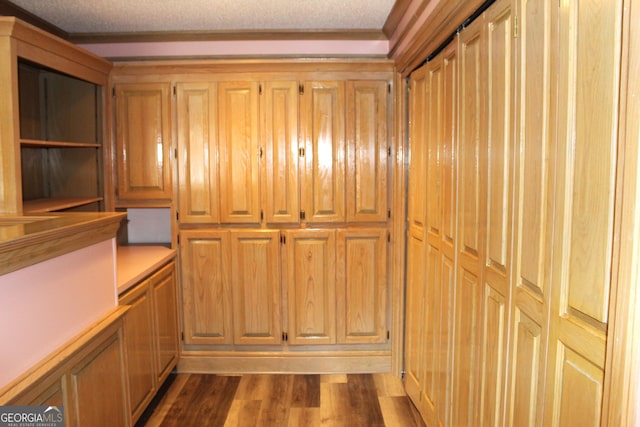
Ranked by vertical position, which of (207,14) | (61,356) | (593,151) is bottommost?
(61,356)

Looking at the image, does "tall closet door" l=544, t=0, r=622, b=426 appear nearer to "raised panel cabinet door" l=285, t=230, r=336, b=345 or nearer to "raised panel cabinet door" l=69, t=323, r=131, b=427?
"raised panel cabinet door" l=69, t=323, r=131, b=427

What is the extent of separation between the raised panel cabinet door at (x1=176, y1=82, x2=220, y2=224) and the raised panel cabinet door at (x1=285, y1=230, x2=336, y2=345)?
620 mm

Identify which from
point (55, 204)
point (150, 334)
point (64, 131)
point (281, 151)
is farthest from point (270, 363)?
point (64, 131)

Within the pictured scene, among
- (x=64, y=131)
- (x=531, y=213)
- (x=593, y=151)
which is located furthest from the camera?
(x=64, y=131)

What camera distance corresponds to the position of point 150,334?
2.87 m

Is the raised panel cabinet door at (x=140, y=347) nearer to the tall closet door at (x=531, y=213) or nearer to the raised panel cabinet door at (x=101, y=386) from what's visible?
the raised panel cabinet door at (x=101, y=386)

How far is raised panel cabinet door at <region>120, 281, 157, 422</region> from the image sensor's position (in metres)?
2.53

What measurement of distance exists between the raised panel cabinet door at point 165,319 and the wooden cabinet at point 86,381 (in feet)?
2.19

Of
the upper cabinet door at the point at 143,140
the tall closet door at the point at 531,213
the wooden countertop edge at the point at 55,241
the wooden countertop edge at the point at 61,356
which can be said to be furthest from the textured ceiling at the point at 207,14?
the wooden countertop edge at the point at 61,356

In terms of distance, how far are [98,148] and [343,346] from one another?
2193 mm

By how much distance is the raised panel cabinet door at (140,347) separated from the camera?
2.53 m

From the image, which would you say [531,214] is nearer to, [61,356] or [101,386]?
[61,356]

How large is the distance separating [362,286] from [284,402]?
3.06 feet

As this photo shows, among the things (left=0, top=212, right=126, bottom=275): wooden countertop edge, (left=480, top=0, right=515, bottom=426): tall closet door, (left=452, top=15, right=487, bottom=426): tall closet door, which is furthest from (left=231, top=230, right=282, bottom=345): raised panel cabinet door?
(left=480, top=0, right=515, bottom=426): tall closet door
